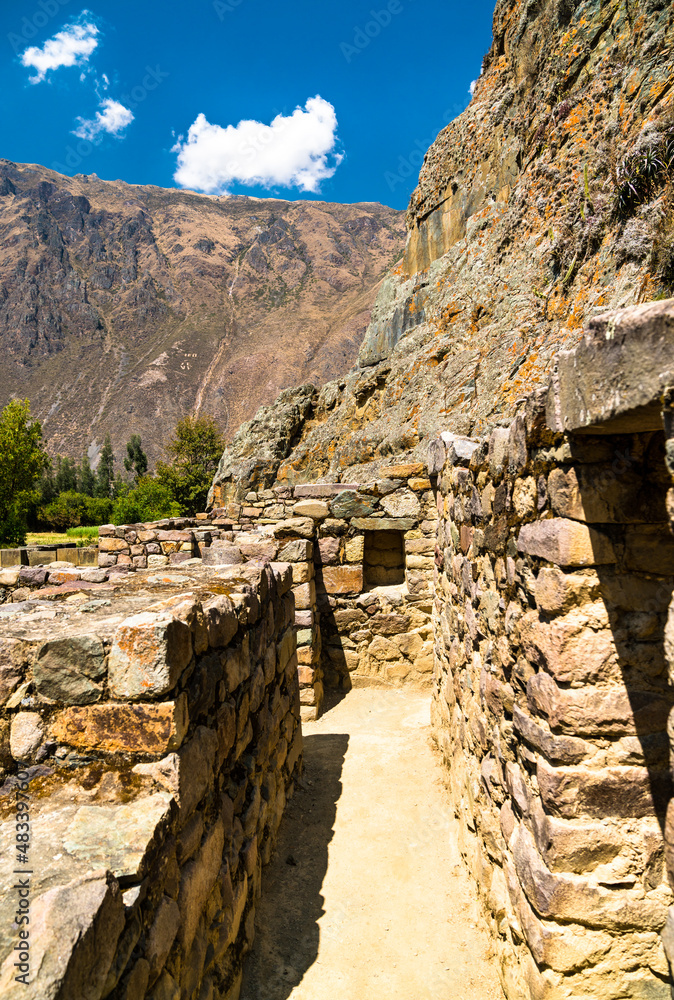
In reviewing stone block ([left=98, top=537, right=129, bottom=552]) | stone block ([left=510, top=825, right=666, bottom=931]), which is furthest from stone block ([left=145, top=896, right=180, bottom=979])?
stone block ([left=98, top=537, right=129, bottom=552])

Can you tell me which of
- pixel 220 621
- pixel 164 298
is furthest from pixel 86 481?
pixel 220 621

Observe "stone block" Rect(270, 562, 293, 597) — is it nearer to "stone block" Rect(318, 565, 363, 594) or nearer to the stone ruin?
the stone ruin

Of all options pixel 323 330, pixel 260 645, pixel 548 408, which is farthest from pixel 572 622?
pixel 323 330

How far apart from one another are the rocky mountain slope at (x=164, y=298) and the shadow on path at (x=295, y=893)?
2425 inches

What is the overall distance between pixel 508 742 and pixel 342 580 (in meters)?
Answer: 4.15

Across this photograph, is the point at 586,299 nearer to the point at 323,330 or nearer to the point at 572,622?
the point at 572,622

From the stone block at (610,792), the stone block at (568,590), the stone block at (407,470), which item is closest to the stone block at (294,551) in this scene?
the stone block at (407,470)

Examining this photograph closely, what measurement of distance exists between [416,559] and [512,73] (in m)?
14.2

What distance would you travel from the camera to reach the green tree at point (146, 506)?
1055 inches

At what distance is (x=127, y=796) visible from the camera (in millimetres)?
1668

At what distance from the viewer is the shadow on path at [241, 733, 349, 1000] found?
2406mm

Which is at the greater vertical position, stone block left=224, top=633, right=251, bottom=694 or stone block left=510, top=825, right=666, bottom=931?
stone block left=224, top=633, right=251, bottom=694

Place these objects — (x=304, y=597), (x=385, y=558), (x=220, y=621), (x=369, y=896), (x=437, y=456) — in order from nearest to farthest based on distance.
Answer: (x=220, y=621) → (x=369, y=896) → (x=437, y=456) → (x=304, y=597) → (x=385, y=558)

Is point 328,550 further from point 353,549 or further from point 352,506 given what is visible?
point 352,506
